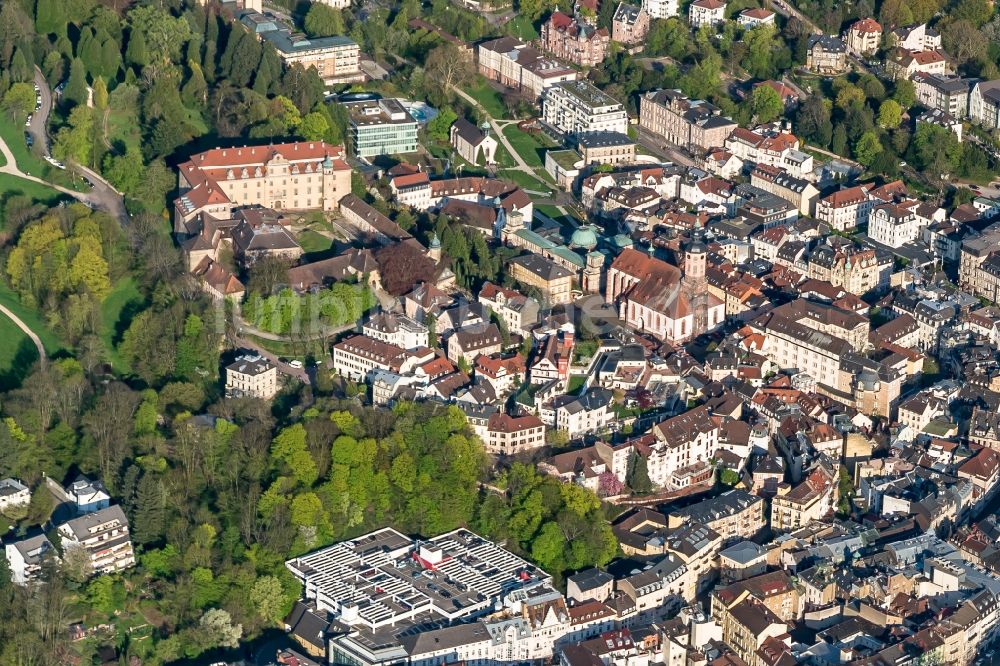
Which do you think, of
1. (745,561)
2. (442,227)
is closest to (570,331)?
(442,227)

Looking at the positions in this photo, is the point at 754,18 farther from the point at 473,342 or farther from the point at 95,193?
the point at 95,193

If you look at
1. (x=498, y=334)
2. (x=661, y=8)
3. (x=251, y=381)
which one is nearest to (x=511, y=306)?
(x=498, y=334)

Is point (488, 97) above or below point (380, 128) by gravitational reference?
below

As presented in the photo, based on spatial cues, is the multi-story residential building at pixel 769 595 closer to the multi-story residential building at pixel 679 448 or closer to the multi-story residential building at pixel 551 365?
the multi-story residential building at pixel 679 448

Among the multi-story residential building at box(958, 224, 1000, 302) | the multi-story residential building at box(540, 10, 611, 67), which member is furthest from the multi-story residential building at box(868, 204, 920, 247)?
the multi-story residential building at box(540, 10, 611, 67)

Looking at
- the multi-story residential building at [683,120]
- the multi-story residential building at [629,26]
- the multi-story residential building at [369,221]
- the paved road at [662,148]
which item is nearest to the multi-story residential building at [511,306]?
the multi-story residential building at [369,221]

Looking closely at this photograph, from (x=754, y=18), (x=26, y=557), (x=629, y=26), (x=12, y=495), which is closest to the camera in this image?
(x=26, y=557)
